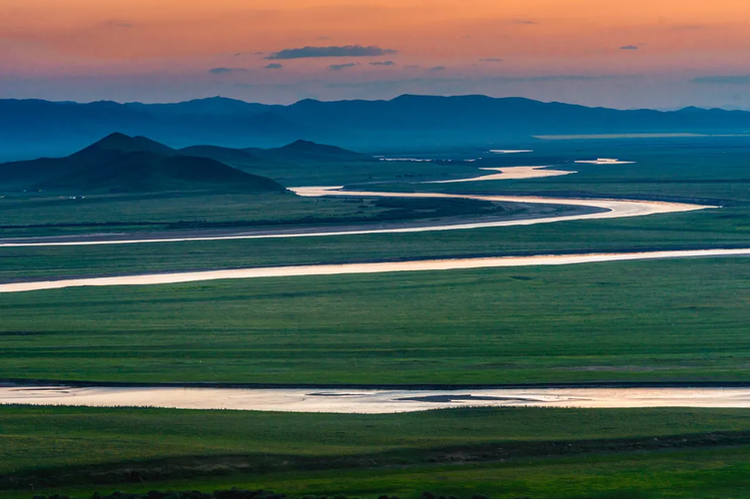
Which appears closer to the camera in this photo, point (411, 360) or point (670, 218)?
point (411, 360)

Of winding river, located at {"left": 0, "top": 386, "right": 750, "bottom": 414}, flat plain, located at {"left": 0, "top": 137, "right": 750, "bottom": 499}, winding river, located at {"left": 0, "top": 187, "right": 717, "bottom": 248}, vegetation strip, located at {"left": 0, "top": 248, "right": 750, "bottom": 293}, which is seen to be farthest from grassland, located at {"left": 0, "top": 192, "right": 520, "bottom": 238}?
winding river, located at {"left": 0, "top": 386, "right": 750, "bottom": 414}

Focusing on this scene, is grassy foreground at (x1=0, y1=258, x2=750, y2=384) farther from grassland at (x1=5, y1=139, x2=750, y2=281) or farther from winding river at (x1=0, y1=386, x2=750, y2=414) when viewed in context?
grassland at (x1=5, y1=139, x2=750, y2=281)

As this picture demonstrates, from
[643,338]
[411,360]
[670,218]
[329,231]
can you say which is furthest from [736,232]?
[411,360]

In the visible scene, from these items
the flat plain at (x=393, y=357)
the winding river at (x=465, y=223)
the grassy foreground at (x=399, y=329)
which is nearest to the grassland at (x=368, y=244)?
the flat plain at (x=393, y=357)

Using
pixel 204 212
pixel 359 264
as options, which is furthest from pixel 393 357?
pixel 204 212

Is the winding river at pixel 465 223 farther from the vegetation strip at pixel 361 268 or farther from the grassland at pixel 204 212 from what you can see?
the vegetation strip at pixel 361 268

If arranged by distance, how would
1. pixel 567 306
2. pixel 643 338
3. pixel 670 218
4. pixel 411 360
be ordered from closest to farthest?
1. pixel 411 360
2. pixel 643 338
3. pixel 567 306
4. pixel 670 218

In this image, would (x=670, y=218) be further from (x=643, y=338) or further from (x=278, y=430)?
(x=278, y=430)
